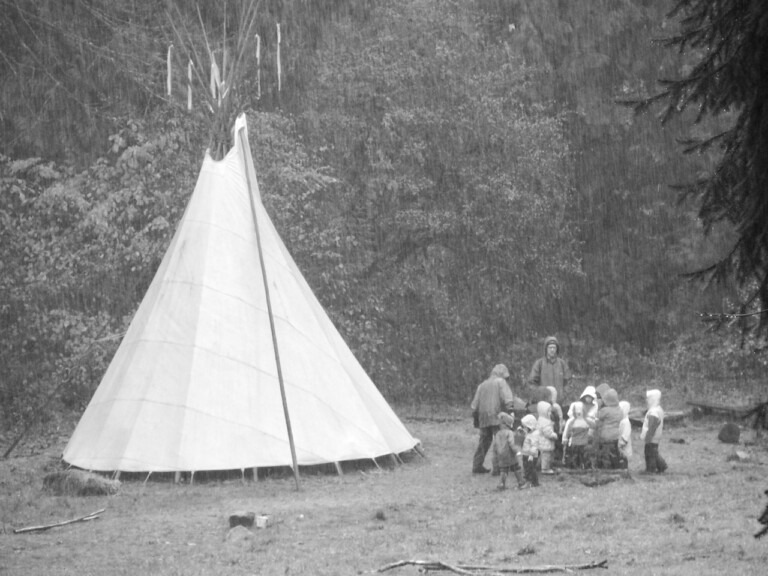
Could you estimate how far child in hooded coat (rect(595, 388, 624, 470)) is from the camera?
1158 cm

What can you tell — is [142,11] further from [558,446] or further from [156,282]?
[558,446]

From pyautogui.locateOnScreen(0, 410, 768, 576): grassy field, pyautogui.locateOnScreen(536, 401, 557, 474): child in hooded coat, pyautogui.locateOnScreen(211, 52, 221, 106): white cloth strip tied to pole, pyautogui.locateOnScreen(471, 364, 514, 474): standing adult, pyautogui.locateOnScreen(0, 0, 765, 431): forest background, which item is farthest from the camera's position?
pyautogui.locateOnScreen(0, 0, 765, 431): forest background

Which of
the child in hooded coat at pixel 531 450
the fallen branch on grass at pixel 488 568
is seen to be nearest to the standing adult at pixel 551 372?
the child in hooded coat at pixel 531 450

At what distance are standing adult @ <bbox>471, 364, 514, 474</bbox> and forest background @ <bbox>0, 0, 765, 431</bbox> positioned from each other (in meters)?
7.63

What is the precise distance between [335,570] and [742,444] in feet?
28.0

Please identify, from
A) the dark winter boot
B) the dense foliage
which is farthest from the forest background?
the dense foliage

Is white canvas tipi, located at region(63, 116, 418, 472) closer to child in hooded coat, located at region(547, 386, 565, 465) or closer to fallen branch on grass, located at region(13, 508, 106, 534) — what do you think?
fallen branch on grass, located at region(13, 508, 106, 534)

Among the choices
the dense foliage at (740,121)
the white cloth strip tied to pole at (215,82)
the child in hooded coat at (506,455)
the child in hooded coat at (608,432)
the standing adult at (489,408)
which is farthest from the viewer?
the white cloth strip tied to pole at (215,82)

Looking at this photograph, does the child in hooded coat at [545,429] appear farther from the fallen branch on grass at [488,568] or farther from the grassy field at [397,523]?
the fallen branch on grass at [488,568]

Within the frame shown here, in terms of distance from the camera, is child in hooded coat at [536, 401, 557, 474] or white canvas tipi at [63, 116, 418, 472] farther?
white canvas tipi at [63, 116, 418, 472]

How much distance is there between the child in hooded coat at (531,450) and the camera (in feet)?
36.0

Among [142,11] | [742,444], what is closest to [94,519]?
[742,444]

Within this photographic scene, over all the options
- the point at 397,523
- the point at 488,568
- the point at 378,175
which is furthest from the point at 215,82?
Answer: the point at 488,568

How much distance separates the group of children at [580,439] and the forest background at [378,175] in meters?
8.60
